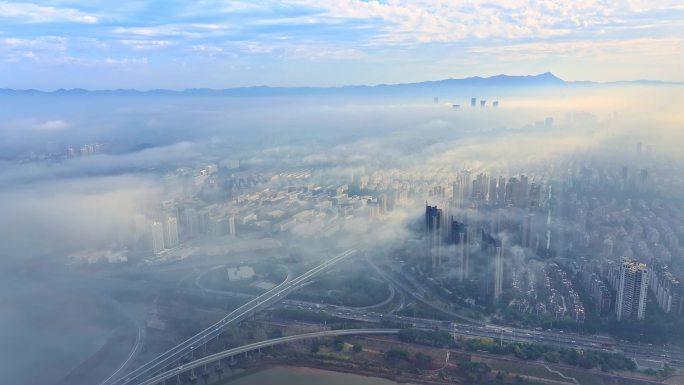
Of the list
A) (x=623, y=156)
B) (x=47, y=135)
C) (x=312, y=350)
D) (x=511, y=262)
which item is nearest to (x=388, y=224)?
(x=511, y=262)

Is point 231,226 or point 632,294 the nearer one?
point 632,294

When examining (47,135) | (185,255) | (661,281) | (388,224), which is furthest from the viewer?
(47,135)

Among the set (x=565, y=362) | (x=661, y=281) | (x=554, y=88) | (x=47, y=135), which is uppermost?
(x=554, y=88)

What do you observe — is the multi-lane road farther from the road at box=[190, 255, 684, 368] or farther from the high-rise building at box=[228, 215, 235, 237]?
the high-rise building at box=[228, 215, 235, 237]

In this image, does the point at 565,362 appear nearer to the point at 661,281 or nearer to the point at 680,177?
the point at 661,281

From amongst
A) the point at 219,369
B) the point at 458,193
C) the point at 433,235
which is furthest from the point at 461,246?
the point at 219,369

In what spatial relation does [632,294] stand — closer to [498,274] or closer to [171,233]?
[498,274]

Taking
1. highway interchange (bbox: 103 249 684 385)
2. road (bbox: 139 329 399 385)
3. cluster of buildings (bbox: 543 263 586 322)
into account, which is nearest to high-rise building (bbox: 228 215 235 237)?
highway interchange (bbox: 103 249 684 385)
